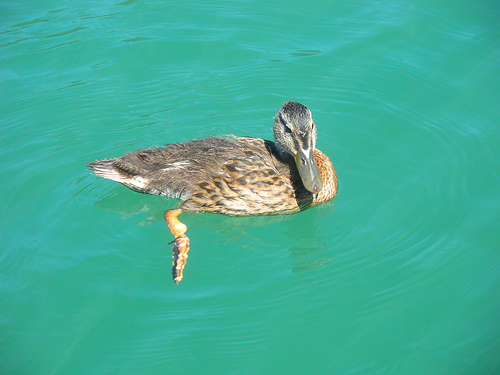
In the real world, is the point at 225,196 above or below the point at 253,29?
below

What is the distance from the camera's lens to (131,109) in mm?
7852

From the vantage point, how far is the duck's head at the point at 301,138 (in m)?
5.82

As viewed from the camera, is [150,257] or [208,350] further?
[150,257]

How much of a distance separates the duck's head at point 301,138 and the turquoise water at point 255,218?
1.86ft

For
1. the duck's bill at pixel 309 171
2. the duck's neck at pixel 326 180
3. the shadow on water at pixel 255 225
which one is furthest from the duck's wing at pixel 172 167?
the duck's neck at pixel 326 180

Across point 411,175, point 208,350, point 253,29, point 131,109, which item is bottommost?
point 208,350

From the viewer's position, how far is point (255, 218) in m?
6.23

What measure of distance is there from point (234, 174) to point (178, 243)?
106 centimetres

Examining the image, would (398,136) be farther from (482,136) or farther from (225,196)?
(225,196)

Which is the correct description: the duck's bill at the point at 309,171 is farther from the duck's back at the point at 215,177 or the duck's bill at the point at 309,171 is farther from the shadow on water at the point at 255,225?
the shadow on water at the point at 255,225

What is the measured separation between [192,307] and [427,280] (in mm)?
2453

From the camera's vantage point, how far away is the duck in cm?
598

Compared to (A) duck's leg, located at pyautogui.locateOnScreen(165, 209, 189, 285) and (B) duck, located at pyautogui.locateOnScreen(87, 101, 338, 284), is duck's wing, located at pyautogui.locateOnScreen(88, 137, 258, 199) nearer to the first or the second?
(B) duck, located at pyautogui.locateOnScreen(87, 101, 338, 284)

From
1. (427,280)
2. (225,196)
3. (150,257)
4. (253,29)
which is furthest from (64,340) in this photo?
(253,29)
